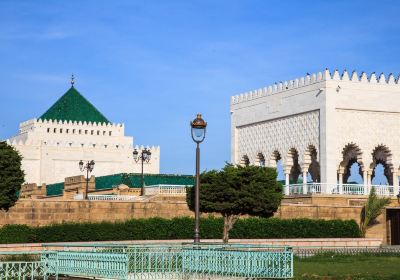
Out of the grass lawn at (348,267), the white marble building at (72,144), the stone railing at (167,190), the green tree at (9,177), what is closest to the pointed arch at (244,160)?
the stone railing at (167,190)

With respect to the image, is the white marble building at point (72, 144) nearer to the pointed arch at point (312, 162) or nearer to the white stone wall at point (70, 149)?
the white stone wall at point (70, 149)

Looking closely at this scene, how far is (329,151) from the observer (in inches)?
1425

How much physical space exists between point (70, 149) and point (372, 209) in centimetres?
2859

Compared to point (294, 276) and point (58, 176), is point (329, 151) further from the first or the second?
point (58, 176)

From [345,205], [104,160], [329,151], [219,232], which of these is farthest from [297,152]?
[104,160]

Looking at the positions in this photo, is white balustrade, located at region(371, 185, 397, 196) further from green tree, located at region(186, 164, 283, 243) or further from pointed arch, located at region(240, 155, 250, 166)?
green tree, located at region(186, 164, 283, 243)

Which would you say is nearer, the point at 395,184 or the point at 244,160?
the point at 395,184

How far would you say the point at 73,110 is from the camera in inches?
2410

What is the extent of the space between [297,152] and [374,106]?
13.4ft

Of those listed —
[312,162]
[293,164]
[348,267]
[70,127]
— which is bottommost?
[348,267]

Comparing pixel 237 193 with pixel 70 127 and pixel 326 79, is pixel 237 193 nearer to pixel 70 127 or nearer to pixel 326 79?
pixel 326 79

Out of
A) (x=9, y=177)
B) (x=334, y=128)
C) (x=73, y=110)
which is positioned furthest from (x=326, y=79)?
(x=73, y=110)

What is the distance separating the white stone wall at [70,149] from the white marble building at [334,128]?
19.0 m

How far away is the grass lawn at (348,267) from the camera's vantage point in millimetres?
15992
